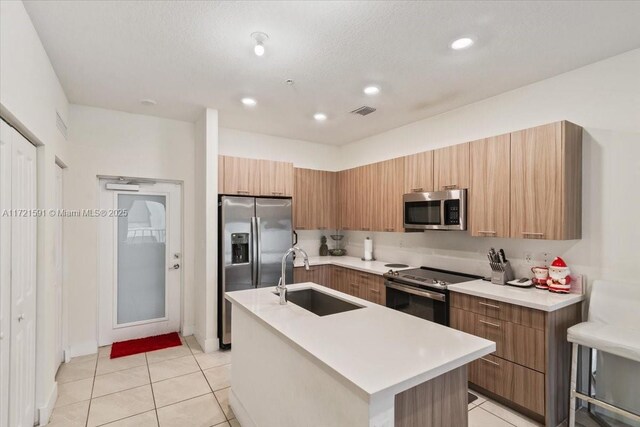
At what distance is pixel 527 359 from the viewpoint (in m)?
2.49

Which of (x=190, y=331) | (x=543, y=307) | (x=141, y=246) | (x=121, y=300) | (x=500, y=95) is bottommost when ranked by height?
(x=190, y=331)

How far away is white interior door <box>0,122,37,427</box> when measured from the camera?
182cm

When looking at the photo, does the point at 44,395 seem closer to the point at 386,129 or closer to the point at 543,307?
the point at 543,307

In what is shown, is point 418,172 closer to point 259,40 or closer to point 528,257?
point 528,257

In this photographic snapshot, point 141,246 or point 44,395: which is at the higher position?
point 141,246

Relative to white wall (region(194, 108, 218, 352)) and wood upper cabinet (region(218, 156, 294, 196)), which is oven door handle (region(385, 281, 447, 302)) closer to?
wood upper cabinet (region(218, 156, 294, 196))

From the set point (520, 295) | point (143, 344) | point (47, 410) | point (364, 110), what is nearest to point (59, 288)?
point (143, 344)

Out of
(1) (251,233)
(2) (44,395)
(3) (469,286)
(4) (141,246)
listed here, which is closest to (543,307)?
(3) (469,286)

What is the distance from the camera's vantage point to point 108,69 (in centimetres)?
279

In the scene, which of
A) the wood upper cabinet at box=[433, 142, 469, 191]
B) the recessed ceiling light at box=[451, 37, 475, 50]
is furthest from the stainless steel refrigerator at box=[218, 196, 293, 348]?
the recessed ceiling light at box=[451, 37, 475, 50]

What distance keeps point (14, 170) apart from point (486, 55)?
335cm

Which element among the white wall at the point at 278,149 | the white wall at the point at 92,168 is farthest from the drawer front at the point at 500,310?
the white wall at the point at 92,168

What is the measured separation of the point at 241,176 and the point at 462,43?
283 cm

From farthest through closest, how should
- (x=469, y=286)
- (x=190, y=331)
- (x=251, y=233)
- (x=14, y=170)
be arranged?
(x=190, y=331), (x=251, y=233), (x=469, y=286), (x=14, y=170)
